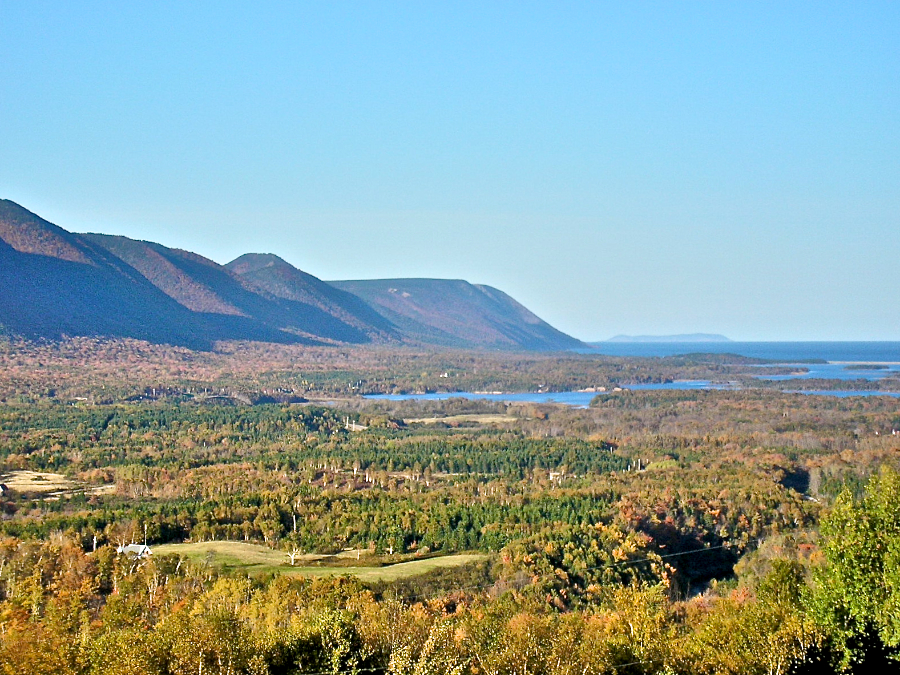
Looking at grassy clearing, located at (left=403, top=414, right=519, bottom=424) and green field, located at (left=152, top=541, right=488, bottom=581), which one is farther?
grassy clearing, located at (left=403, top=414, right=519, bottom=424)

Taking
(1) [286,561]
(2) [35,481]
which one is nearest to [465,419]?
(2) [35,481]

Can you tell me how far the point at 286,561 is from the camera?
48.6 metres

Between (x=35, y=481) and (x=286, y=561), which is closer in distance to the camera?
(x=286, y=561)

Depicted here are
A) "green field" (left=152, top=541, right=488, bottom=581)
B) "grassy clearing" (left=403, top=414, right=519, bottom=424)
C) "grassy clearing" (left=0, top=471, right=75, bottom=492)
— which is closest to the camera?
"green field" (left=152, top=541, right=488, bottom=581)

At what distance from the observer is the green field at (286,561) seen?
45844mm

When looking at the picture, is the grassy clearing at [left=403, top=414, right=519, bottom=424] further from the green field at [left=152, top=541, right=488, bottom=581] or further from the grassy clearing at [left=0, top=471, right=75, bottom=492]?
the green field at [left=152, top=541, right=488, bottom=581]

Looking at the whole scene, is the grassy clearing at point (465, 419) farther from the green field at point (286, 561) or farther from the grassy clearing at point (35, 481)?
the green field at point (286, 561)

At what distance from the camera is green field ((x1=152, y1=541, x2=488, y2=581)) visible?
45844mm

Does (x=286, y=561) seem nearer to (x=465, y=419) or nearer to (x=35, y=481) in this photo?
(x=35, y=481)

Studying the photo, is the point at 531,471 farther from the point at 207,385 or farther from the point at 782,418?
the point at 207,385

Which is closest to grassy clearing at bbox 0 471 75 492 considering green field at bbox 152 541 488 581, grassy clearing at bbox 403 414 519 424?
green field at bbox 152 541 488 581

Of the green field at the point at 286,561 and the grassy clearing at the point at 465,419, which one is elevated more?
the grassy clearing at the point at 465,419

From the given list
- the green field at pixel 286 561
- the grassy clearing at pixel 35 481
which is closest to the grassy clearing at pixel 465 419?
the grassy clearing at pixel 35 481

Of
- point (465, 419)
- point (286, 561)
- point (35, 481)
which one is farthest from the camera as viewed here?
point (465, 419)
